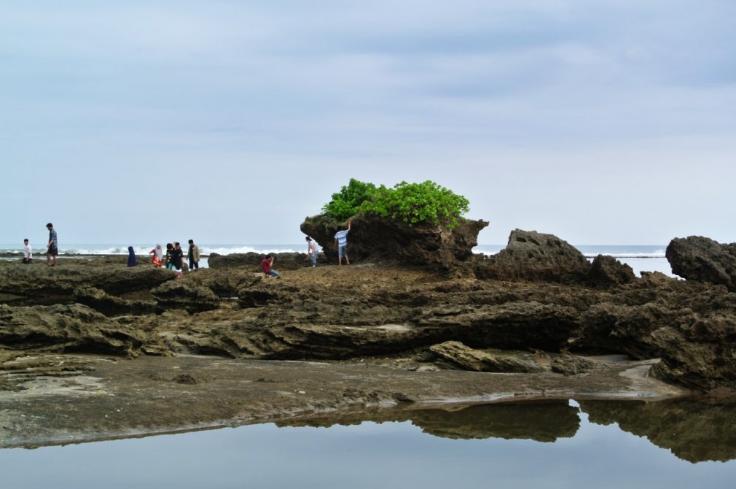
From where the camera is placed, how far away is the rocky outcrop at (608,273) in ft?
89.5

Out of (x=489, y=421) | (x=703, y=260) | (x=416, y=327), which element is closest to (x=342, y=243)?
(x=703, y=260)

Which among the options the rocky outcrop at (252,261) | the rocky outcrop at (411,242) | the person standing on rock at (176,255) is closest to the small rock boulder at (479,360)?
the rocky outcrop at (411,242)

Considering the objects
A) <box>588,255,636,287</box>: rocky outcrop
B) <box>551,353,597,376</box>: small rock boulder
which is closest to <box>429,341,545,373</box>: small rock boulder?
<box>551,353,597,376</box>: small rock boulder

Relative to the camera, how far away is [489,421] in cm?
1326

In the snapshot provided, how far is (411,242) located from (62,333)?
56.3 ft

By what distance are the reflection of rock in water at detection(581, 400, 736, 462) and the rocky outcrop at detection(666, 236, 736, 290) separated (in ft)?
44.2

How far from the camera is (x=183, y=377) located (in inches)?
540

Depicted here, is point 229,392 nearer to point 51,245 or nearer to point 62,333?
point 62,333

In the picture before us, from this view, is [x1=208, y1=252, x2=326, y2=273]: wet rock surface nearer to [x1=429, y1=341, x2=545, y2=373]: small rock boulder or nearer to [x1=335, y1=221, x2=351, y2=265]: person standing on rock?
[x1=335, y1=221, x2=351, y2=265]: person standing on rock

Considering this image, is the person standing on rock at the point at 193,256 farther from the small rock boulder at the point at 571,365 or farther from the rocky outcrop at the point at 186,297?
the small rock boulder at the point at 571,365

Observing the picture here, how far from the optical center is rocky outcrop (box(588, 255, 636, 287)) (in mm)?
27281

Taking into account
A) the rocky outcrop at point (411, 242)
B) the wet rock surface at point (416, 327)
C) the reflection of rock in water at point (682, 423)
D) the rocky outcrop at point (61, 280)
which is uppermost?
the rocky outcrop at point (411, 242)

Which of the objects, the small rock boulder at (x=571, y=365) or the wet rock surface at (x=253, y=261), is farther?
the wet rock surface at (x=253, y=261)

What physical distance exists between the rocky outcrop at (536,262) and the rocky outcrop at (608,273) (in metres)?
0.40
